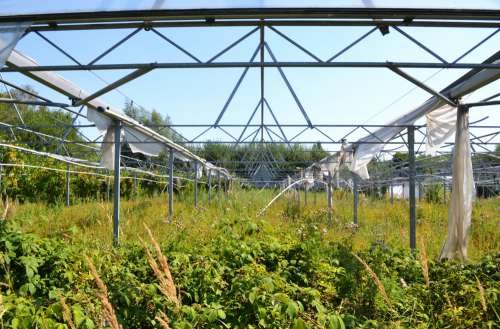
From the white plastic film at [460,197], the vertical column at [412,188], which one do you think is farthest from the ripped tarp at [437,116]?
the white plastic film at [460,197]

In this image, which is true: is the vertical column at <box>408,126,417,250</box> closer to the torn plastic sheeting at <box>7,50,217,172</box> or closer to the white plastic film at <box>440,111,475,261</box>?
the white plastic film at <box>440,111,475,261</box>

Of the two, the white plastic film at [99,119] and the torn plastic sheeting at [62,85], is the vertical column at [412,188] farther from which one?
the white plastic film at [99,119]

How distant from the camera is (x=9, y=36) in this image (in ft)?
14.9

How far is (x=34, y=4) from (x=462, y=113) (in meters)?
6.22

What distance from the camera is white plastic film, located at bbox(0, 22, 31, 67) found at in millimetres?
4484

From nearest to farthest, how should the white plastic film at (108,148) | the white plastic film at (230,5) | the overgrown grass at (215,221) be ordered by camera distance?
the white plastic film at (230,5) < the overgrown grass at (215,221) < the white plastic film at (108,148)

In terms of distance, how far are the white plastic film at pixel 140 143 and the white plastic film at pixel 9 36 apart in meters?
4.46

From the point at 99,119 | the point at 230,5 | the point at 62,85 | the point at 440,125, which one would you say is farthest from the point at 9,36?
the point at 440,125

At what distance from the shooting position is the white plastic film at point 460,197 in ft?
21.1

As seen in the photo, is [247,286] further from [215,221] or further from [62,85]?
[62,85]

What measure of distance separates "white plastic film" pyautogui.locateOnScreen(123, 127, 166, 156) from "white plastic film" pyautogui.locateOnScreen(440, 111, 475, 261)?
20.6ft

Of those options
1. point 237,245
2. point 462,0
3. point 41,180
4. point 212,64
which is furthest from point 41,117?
point 462,0

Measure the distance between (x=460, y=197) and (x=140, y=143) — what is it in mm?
7206

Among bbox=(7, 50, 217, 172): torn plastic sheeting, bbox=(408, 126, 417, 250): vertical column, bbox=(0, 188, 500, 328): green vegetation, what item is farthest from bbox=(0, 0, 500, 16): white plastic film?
bbox=(408, 126, 417, 250): vertical column
